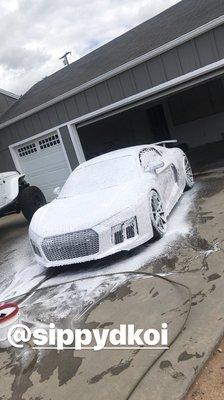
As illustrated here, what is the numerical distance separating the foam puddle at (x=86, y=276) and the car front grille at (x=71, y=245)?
277mm

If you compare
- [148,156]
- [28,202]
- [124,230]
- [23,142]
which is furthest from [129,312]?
[23,142]

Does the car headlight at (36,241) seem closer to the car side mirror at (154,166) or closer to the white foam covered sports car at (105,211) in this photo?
the white foam covered sports car at (105,211)

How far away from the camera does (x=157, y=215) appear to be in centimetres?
629

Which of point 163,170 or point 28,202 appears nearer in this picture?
point 163,170

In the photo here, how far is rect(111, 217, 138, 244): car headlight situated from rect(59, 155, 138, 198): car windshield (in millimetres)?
1101

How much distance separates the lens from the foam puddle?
4980mm

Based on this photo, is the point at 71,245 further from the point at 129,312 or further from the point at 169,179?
the point at 169,179

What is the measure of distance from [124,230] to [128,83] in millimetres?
5439

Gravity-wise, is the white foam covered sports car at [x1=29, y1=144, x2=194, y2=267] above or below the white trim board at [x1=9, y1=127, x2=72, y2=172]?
below

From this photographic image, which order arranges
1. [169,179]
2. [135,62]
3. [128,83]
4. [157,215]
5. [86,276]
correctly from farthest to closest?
1. [128,83]
2. [135,62]
3. [169,179]
4. [157,215]
5. [86,276]

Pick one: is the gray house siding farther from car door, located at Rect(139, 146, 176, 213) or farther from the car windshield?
the car windshield

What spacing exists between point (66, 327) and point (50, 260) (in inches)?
65.9

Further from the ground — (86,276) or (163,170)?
(163,170)

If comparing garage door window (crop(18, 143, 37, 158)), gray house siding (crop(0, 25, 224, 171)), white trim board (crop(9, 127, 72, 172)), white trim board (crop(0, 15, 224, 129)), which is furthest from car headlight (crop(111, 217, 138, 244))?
garage door window (crop(18, 143, 37, 158))
